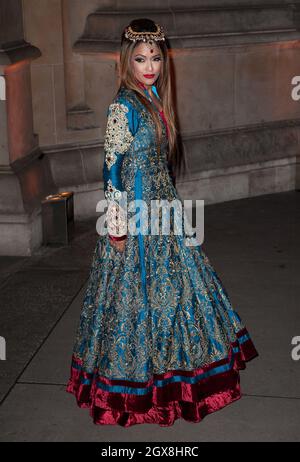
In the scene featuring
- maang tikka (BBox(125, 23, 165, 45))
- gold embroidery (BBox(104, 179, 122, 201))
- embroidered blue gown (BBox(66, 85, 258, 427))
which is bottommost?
embroidered blue gown (BBox(66, 85, 258, 427))

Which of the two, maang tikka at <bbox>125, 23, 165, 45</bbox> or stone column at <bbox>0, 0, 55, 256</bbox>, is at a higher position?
maang tikka at <bbox>125, 23, 165, 45</bbox>

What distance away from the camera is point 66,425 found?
419 centimetres

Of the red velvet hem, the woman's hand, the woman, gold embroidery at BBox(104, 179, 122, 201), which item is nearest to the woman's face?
the woman

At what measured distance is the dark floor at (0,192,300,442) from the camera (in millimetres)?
4148

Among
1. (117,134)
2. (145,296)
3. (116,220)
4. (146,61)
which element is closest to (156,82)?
(146,61)

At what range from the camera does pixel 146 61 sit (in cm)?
409

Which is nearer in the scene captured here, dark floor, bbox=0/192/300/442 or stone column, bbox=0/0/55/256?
dark floor, bbox=0/192/300/442

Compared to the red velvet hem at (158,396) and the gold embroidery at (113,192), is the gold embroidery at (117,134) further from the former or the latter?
the red velvet hem at (158,396)

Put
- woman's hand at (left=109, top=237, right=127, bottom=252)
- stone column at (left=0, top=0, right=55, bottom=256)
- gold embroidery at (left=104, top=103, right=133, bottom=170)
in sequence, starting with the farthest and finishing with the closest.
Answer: stone column at (left=0, top=0, right=55, bottom=256)
woman's hand at (left=109, top=237, right=127, bottom=252)
gold embroidery at (left=104, top=103, right=133, bottom=170)

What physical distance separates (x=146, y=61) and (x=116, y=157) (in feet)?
1.71

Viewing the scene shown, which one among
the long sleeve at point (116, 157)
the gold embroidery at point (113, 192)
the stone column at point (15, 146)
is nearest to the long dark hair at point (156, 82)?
the long sleeve at point (116, 157)

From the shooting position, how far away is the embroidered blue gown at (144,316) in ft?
13.4

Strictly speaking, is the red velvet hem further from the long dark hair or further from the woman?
the long dark hair
